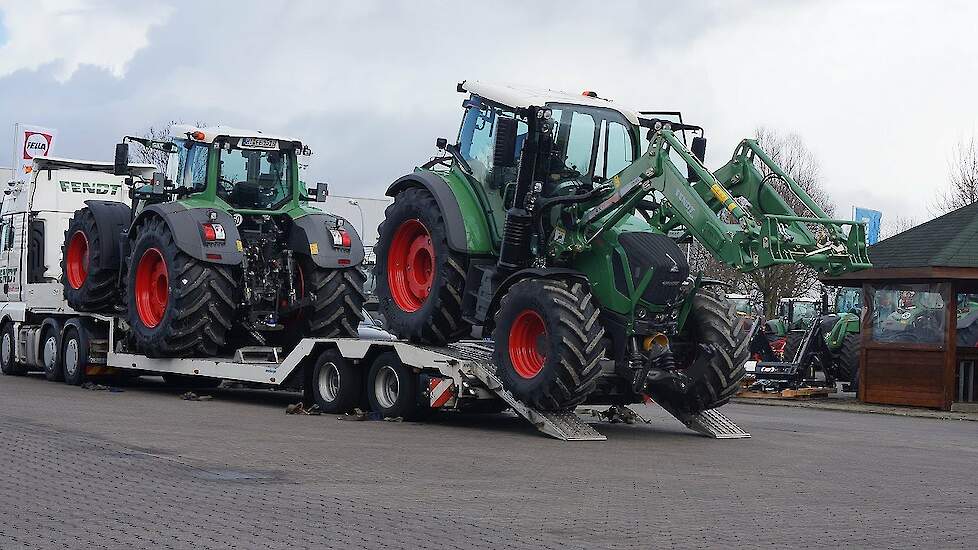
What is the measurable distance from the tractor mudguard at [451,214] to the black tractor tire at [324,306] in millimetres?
3257

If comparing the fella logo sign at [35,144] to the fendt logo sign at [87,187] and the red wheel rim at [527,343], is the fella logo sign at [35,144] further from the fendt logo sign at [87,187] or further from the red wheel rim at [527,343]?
the red wheel rim at [527,343]

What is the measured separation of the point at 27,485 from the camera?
926 centimetres

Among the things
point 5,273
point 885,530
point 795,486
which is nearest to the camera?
point 885,530

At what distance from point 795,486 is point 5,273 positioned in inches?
674

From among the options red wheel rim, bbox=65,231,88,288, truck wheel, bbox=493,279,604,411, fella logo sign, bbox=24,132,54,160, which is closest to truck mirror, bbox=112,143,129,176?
red wheel rim, bbox=65,231,88,288

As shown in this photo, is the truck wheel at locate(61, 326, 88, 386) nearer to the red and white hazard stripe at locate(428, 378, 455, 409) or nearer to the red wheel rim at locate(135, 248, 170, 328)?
the red wheel rim at locate(135, 248, 170, 328)

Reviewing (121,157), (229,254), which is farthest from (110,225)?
(229,254)

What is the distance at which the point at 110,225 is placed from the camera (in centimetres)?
2053

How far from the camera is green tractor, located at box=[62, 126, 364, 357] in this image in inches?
715

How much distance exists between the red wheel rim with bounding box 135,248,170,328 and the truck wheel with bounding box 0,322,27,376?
16.3 feet

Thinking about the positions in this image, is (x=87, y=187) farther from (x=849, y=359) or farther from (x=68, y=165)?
(x=849, y=359)

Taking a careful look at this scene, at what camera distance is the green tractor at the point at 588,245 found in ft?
45.4

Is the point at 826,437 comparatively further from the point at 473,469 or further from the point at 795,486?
the point at 473,469

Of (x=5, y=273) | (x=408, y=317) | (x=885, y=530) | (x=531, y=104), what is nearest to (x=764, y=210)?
(x=531, y=104)
